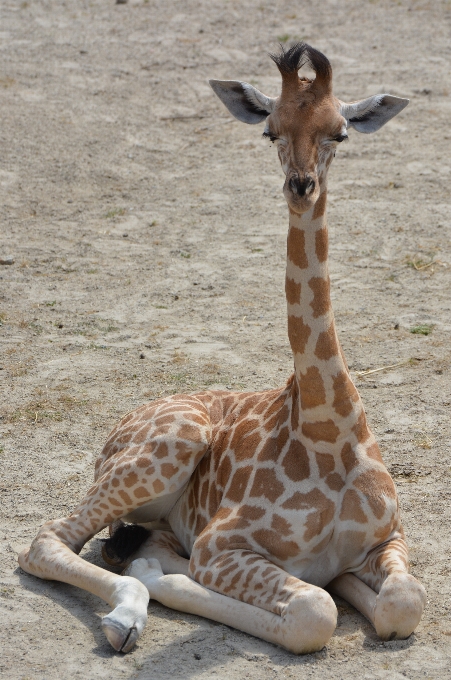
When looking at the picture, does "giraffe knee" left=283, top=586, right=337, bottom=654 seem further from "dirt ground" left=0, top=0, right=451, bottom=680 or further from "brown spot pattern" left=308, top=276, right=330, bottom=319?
"brown spot pattern" left=308, top=276, right=330, bottom=319

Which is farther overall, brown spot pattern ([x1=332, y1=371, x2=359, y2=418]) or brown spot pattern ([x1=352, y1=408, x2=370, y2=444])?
brown spot pattern ([x1=352, y1=408, x2=370, y2=444])

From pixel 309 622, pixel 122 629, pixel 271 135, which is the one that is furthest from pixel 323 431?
pixel 271 135

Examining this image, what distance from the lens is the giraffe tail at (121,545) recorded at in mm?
6020

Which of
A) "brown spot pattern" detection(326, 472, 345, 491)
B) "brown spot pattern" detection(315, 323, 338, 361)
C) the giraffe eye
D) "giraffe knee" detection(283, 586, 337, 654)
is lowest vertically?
"giraffe knee" detection(283, 586, 337, 654)

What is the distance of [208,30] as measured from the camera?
672 inches

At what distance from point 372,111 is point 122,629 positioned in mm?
3088

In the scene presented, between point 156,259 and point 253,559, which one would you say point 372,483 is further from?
point 156,259

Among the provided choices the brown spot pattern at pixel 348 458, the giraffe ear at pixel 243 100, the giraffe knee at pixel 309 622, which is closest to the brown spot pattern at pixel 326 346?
the brown spot pattern at pixel 348 458

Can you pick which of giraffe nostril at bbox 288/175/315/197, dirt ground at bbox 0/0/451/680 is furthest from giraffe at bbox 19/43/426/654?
dirt ground at bbox 0/0/451/680

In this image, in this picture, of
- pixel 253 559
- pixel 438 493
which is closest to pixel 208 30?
pixel 438 493

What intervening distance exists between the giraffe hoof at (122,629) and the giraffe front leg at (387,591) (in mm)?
1155

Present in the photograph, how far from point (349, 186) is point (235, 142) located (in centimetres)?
206

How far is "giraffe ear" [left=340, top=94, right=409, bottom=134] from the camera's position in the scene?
224 inches

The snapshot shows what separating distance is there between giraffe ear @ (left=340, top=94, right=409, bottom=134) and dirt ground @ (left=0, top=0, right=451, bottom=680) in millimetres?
2476
